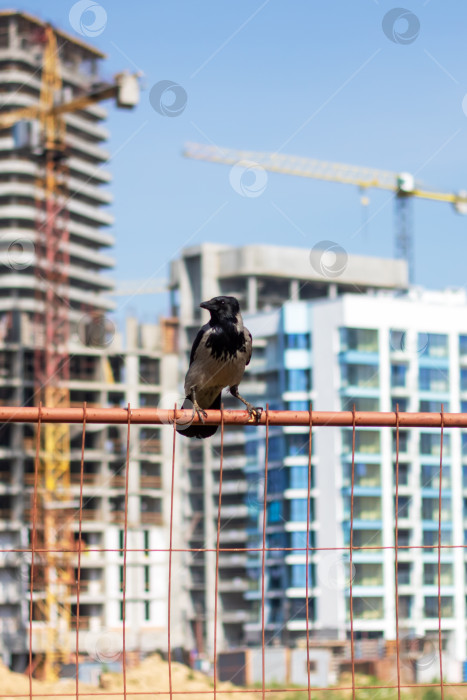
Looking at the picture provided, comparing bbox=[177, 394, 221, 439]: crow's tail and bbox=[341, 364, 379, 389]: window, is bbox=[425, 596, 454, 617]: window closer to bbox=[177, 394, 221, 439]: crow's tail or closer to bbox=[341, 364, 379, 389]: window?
bbox=[341, 364, 379, 389]: window

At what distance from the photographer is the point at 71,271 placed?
91.1m

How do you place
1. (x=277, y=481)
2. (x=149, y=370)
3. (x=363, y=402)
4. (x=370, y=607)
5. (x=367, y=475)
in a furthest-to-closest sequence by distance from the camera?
(x=149, y=370) < (x=363, y=402) < (x=277, y=481) < (x=367, y=475) < (x=370, y=607)

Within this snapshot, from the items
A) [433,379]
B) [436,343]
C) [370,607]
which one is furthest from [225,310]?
[436,343]

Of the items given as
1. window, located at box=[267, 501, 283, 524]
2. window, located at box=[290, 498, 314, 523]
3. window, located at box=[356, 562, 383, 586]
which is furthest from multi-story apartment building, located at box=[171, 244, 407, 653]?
window, located at box=[356, 562, 383, 586]

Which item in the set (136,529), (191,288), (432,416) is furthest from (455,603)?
(432,416)

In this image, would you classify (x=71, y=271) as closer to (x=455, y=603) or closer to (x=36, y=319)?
(x=36, y=319)

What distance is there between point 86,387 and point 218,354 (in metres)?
74.3

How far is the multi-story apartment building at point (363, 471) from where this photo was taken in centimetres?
6775

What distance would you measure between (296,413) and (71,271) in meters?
→ 88.4

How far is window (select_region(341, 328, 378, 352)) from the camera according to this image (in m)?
73.2

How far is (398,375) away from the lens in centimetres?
7481

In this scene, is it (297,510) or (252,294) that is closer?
(297,510)

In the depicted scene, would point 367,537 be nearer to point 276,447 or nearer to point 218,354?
point 276,447

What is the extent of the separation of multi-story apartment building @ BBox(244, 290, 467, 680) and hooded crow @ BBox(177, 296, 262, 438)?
60175 mm
